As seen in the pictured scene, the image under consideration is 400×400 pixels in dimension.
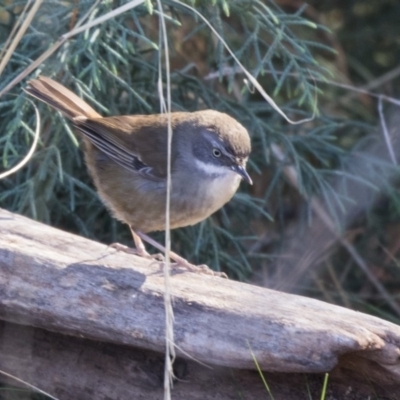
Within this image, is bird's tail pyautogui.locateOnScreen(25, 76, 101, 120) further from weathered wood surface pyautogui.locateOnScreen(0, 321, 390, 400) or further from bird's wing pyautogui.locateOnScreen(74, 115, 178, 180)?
weathered wood surface pyautogui.locateOnScreen(0, 321, 390, 400)

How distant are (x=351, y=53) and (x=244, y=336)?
186 inches

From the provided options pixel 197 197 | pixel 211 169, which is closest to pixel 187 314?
pixel 197 197

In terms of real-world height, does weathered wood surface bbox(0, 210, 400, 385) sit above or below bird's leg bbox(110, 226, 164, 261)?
above

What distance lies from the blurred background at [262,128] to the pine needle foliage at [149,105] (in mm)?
12

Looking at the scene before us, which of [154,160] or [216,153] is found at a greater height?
[216,153]

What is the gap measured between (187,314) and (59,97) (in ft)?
5.55

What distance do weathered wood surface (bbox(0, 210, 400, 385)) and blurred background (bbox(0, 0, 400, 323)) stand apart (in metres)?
1.04

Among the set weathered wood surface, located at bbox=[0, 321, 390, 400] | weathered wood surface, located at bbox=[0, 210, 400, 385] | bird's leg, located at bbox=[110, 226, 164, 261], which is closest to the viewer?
weathered wood surface, located at bbox=[0, 210, 400, 385]

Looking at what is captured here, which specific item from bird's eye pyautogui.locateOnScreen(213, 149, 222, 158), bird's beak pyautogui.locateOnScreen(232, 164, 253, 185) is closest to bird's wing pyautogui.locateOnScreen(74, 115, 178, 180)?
bird's eye pyautogui.locateOnScreen(213, 149, 222, 158)

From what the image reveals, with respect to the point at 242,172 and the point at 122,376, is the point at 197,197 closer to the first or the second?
the point at 242,172

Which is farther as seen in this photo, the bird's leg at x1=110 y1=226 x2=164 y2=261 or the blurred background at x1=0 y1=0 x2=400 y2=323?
the blurred background at x1=0 y1=0 x2=400 y2=323

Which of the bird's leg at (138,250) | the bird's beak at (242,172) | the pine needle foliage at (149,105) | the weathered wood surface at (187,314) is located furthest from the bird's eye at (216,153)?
the weathered wood surface at (187,314)

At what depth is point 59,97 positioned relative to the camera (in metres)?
4.36

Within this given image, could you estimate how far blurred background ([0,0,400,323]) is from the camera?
4.60 meters
